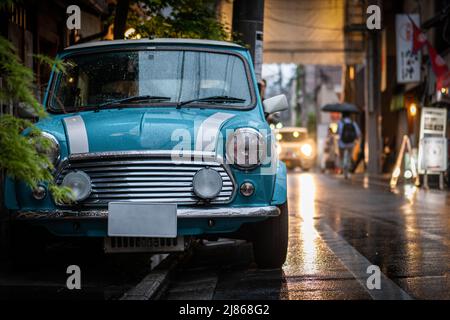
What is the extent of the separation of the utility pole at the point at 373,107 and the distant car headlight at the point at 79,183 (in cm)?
2848

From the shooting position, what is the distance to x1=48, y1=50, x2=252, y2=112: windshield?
23.2ft

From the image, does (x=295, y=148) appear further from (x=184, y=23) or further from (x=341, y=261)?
(x=341, y=261)

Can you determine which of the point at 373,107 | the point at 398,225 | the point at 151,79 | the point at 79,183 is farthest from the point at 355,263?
the point at 373,107

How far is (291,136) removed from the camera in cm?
3847

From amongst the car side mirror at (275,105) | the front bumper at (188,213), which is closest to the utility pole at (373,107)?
the car side mirror at (275,105)

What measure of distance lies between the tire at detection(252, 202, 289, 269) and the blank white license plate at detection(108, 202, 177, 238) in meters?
1.02

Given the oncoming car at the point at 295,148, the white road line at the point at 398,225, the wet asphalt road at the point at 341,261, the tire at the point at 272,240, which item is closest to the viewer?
the wet asphalt road at the point at 341,261

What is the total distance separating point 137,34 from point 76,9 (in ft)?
12.4

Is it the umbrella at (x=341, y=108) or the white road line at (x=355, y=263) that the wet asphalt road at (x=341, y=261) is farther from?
the umbrella at (x=341, y=108)

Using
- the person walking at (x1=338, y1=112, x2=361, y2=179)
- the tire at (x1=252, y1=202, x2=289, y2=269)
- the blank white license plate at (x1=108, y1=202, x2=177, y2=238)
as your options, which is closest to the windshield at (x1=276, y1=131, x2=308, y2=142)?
the person walking at (x1=338, y1=112, x2=361, y2=179)

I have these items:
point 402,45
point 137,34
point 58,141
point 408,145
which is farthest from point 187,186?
point 402,45

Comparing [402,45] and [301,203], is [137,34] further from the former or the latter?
[402,45]

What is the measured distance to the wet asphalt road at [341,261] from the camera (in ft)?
18.7

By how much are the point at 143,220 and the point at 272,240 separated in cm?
124
